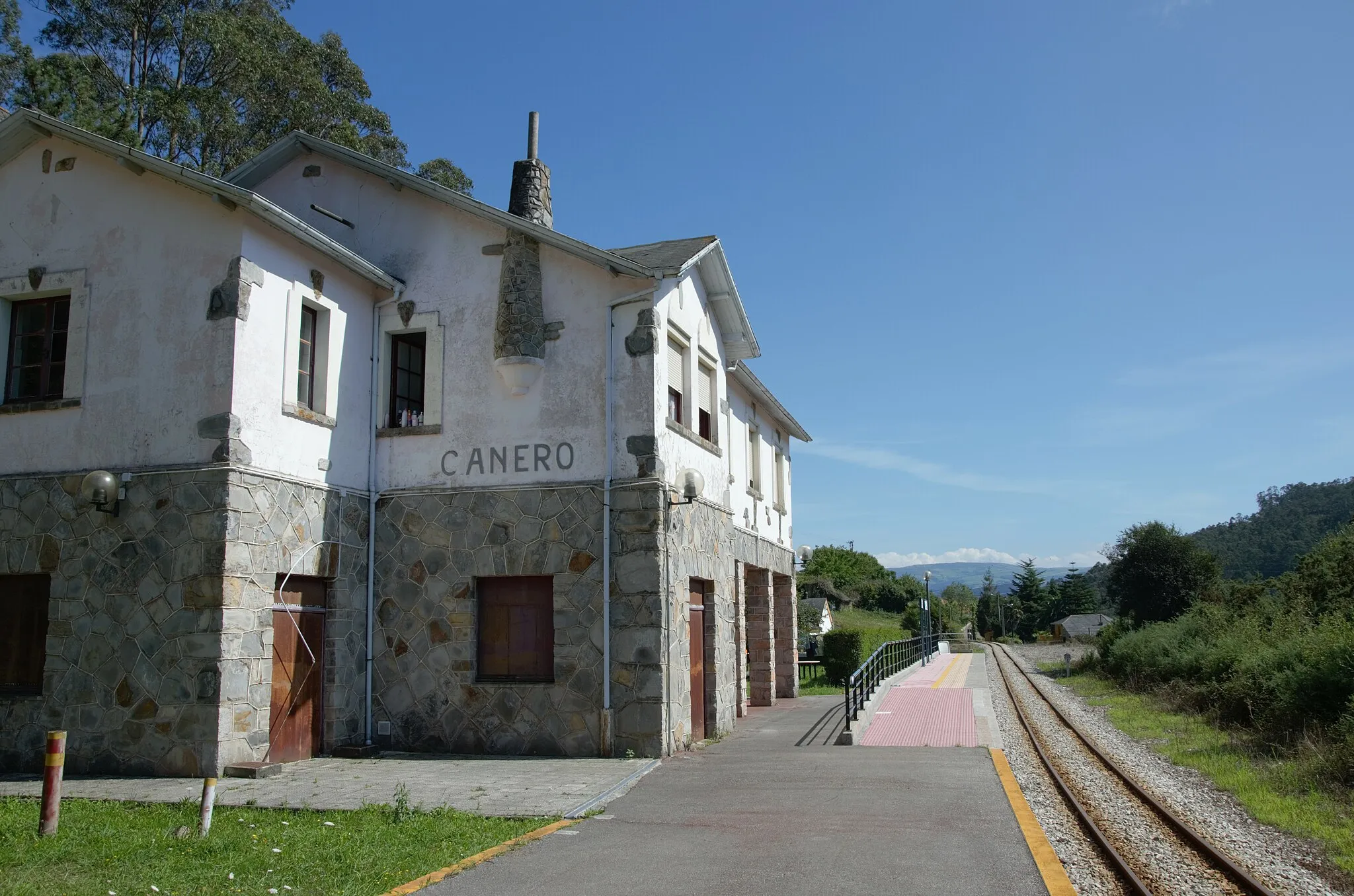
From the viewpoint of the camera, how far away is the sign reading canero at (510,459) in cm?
1270

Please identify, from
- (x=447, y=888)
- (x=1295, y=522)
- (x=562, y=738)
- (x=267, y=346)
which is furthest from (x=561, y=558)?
(x=1295, y=522)

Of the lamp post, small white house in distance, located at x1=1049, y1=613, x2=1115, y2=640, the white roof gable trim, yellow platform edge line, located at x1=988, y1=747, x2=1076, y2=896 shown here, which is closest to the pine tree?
small white house in distance, located at x1=1049, y1=613, x2=1115, y2=640

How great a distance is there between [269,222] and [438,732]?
6313mm

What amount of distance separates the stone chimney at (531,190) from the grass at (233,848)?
369 inches

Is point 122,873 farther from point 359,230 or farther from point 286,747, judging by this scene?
point 359,230

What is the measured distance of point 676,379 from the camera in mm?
14203

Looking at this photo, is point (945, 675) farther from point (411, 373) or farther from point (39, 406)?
point (39, 406)

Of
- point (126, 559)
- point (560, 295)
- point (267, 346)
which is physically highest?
point (560, 295)

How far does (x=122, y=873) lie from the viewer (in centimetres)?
626

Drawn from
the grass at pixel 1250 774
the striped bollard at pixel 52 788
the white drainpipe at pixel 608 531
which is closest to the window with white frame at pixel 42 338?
the striped bollard at pixel 52 788

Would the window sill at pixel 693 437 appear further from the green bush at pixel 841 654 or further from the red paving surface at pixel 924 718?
the green bush at pixel 841 654

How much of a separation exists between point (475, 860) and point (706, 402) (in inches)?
381

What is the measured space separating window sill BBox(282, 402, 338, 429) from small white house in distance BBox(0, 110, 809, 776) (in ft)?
0.10

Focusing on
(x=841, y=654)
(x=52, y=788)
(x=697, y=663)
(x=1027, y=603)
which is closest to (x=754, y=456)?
(x=697, y=663)
